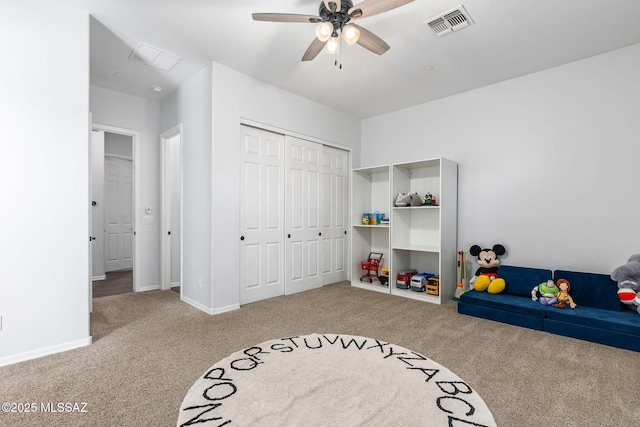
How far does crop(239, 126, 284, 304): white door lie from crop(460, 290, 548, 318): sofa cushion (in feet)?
7.82

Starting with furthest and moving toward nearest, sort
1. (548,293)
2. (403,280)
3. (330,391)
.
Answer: (403,280) < (548,293) < (330,391)

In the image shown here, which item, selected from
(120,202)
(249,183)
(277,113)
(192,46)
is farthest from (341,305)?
(120,202)

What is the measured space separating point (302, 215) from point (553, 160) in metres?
3.19

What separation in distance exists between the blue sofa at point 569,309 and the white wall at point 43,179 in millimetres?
3903

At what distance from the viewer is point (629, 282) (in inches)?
114

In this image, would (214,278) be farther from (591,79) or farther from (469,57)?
(591,79)

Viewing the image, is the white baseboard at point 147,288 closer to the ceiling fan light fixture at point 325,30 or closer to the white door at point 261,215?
the white door at point 261,215

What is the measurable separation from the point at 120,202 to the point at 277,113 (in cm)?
430

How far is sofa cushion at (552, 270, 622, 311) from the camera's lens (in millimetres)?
3033

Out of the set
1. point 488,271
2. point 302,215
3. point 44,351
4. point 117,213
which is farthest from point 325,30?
point 117,213

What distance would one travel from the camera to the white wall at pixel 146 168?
4.39m

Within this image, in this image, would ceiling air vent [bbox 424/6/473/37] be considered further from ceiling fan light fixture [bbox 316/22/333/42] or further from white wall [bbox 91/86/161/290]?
white wall [bbox 91/86/161/290]

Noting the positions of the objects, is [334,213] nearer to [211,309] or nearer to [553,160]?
[211,309]

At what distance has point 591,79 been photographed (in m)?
3.36
